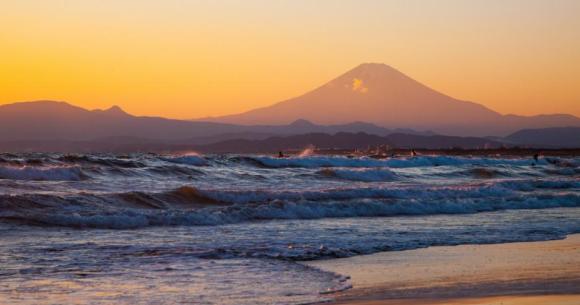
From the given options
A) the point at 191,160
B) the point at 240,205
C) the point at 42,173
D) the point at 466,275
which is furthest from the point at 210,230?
the point at 191,160

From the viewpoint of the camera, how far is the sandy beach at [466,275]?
949 centimetres

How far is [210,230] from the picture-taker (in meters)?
16.6

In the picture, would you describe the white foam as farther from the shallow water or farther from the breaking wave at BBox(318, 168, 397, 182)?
the shallow water

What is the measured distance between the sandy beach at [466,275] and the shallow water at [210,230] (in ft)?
1.63

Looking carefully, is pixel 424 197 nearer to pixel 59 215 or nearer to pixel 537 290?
pixel 59 215

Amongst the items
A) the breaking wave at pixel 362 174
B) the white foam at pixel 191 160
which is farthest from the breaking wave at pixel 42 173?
the white foam at pixel 191 160

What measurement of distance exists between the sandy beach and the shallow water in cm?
50

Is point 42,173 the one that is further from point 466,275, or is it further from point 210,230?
point 466,275

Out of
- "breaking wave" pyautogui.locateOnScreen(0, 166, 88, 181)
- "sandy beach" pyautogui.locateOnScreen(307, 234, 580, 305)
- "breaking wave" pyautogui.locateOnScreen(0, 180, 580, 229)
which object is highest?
"breaking wave" pyautogui.locateOnScreen(0, 166, 88, 181)

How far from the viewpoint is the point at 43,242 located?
1397 centimetres

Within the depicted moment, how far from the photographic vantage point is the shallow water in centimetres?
1021

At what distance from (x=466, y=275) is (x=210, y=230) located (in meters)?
Answer: 6.68

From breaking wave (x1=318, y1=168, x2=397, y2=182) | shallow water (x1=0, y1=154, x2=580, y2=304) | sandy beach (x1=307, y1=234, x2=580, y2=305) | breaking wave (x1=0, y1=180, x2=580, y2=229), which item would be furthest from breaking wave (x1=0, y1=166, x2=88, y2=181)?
sandy beach (x1=307, y1=234, x2=580, y2=305)

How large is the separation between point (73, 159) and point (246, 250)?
25.1 metres
